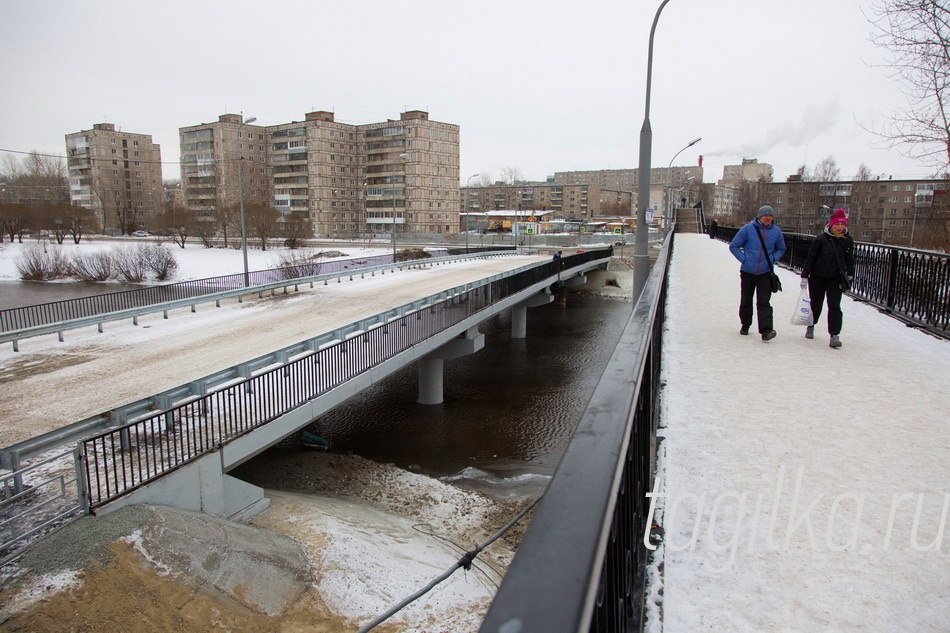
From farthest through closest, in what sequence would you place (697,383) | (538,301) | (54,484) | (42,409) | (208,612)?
(538,301)
(42,409)
(54,484)
(208,612)
(697,383)

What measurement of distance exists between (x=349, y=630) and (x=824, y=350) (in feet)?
22.6

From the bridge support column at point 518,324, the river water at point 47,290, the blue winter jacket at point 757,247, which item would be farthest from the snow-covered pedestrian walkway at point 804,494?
the river water at point 47,290

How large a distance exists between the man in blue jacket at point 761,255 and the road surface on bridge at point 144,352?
1040cm

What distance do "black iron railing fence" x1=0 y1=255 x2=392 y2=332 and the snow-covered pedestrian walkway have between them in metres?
16.6

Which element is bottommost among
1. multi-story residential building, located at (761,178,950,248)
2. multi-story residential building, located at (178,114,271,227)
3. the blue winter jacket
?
the blue winter jacket

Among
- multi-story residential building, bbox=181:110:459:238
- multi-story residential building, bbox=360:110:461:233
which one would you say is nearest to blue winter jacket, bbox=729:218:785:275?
multi-story residential building, bbox=360:110:461:233

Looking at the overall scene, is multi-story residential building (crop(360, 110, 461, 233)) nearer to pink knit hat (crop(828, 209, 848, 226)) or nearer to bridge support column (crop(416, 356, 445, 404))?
bridge support column (crop(416, 356, 445, 404))

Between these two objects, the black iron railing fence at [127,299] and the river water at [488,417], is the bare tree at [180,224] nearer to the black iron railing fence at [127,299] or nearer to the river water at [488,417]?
the river water at [488,417]

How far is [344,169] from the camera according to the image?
102750mm

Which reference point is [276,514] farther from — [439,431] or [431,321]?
[439,431]

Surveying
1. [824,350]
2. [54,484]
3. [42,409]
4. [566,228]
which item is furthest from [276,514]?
[566,228]

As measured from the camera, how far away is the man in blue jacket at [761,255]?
7805mm

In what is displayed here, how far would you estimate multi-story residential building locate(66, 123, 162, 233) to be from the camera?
106250 mm

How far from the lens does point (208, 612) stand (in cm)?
710
